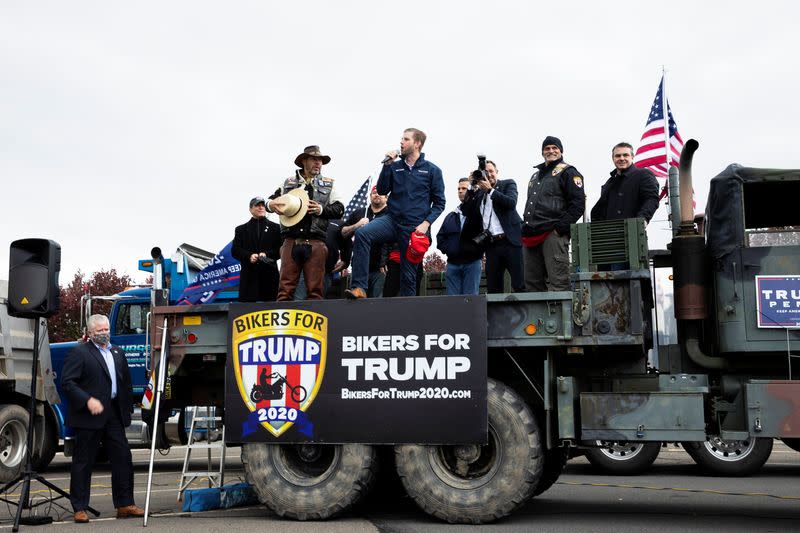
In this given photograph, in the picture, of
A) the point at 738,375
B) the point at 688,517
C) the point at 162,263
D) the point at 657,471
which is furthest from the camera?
the point at 162,263

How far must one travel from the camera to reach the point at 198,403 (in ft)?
31.8

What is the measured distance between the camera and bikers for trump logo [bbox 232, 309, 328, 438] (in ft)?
27.3

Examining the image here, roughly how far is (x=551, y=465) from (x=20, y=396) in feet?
27.7

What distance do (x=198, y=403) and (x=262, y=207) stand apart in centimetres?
264

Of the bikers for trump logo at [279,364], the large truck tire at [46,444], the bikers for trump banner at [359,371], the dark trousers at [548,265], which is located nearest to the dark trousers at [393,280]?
the bikers for trump banner at [359,371]

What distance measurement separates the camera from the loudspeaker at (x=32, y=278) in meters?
8.68

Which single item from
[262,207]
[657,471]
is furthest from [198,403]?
[657,471]

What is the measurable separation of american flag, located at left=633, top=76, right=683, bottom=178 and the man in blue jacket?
5.99 m

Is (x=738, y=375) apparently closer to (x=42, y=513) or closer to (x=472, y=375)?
(x=472, y=375)

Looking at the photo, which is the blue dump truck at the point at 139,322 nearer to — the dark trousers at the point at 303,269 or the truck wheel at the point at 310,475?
the dark trousers at the point at 303,269

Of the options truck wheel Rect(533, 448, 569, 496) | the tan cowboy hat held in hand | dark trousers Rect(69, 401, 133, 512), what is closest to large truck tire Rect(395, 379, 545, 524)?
truck wheel Rect(533, 448, 569, 496)

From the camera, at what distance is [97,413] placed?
8586mm

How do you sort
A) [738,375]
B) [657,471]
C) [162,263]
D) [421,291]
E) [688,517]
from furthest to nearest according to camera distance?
[162,263], [657,471], [421,291], [688,517], [738,375]

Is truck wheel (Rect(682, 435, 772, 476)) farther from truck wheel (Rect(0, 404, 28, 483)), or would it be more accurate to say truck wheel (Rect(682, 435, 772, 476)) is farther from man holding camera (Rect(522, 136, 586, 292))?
truck wheel (Rect(0, 404, 28, 483))
